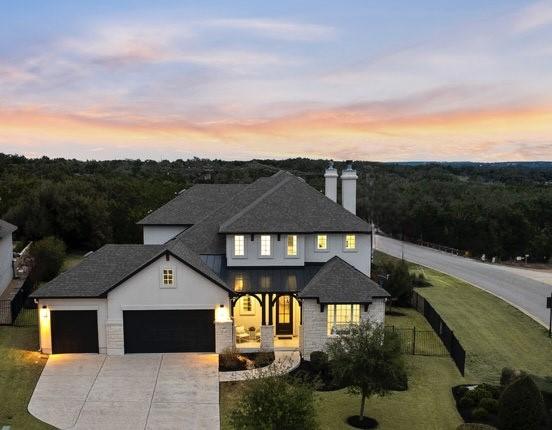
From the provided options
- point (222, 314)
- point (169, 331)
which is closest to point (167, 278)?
point (169, 331)

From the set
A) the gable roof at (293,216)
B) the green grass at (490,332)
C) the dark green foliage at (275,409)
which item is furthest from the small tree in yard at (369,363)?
the gable roof at (293,216)

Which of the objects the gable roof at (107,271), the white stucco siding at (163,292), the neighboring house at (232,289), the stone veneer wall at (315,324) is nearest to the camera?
the gable roof at (107,271)

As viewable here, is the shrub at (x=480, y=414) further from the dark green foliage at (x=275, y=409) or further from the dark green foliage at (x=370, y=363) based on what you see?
the dark green foliage at (x=275, y=409)

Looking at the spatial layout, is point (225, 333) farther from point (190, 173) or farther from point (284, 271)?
point (190, 173)

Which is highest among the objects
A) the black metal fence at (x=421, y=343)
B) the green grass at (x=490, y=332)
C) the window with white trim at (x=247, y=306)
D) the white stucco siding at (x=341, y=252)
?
the white stucco siding at (x=341, y=252)

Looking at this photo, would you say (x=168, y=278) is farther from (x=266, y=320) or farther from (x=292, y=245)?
(x=292, y=245)

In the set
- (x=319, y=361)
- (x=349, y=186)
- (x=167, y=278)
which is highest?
(x=349, y=186)

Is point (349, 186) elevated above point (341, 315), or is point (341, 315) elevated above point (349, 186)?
point (349, 186)

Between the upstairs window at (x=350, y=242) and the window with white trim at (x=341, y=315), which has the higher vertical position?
the upstairs window at (x=350, y=242)

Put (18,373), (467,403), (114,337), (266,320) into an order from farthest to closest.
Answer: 1. (266,320)
2. (114,337)
3. (18,373)
4. (467,403)
